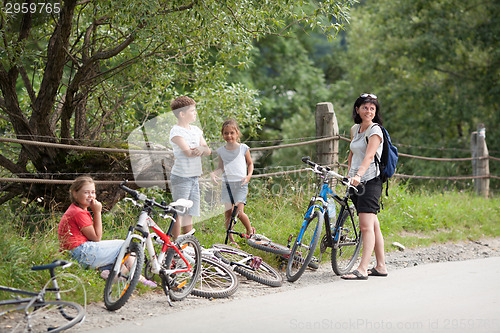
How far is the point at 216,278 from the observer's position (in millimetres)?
5762

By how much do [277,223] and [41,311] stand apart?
4.31m

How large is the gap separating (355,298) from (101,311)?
2306 mm

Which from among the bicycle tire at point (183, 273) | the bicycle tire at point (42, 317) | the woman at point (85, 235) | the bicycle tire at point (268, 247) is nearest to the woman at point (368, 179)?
the bicycle tire at point (268, 247)

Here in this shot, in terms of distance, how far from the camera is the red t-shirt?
17.3 feet

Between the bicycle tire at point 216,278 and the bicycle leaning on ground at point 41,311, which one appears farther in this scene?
the bicycle tire at point 216,278

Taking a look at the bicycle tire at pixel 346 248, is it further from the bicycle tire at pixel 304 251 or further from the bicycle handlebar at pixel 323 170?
the bicycle handlebar at pixel 323 170

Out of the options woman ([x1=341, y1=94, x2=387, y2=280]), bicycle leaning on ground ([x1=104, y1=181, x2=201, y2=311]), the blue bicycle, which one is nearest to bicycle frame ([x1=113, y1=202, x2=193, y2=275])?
bicycle leaning on ground ([x1=104, y1=181, x2=201, y2=311])

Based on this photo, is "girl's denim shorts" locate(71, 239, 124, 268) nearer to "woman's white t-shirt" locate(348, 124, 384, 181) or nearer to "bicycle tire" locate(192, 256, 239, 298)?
"bicycle tire" locate(192, 256, 239, 298)

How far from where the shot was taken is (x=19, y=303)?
13.1 feet

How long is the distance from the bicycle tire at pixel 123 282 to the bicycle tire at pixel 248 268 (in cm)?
132

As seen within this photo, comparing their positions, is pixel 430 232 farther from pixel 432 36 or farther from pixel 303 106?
pixel 303 106

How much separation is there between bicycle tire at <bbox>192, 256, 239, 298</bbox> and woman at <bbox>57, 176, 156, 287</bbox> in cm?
61

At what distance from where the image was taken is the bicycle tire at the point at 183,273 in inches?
204

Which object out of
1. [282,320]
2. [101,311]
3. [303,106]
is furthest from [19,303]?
[303,106]
